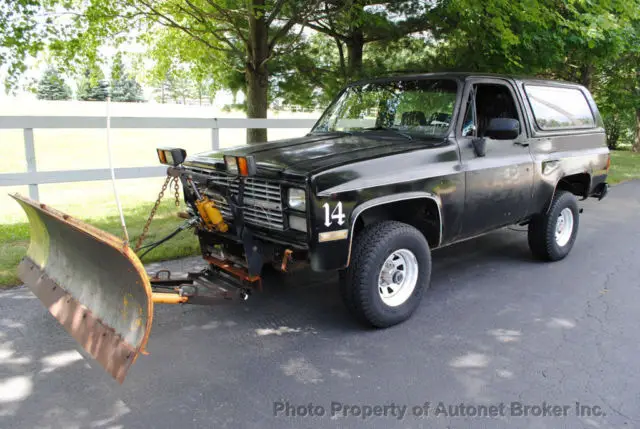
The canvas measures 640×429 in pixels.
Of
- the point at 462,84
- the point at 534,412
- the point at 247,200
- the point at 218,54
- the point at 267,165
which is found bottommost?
the point at 534,412

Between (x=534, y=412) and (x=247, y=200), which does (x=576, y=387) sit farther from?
(x=247, y=200)

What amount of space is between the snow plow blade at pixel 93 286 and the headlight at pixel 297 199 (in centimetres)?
119

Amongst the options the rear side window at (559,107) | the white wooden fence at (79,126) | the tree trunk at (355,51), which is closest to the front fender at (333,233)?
the rear side window at (559,107)

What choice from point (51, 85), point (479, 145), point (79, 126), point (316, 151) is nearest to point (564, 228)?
point (479, 145)

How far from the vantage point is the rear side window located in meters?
5.57

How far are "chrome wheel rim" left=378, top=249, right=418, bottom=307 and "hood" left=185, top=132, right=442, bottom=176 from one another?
2.83 ft

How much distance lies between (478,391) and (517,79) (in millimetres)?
3489

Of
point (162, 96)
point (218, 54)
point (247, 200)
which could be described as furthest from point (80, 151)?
point (247, 200)

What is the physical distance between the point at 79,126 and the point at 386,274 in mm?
4905

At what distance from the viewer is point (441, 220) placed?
4477 mm

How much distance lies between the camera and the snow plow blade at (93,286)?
3.01 m

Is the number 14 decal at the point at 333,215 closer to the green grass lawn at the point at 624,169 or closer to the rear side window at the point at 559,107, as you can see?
the rear side window at the point at 559,107

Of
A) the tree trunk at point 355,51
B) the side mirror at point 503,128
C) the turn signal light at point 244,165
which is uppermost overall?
the tree trunk at point 355,51

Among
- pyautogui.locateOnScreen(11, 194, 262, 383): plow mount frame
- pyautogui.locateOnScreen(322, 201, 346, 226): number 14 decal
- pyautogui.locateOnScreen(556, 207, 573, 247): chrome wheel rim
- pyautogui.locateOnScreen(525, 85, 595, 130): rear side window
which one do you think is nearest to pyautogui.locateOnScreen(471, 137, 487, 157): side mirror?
pyautogui.locateOnScreen(525, 85, 595, 130): rear side window
